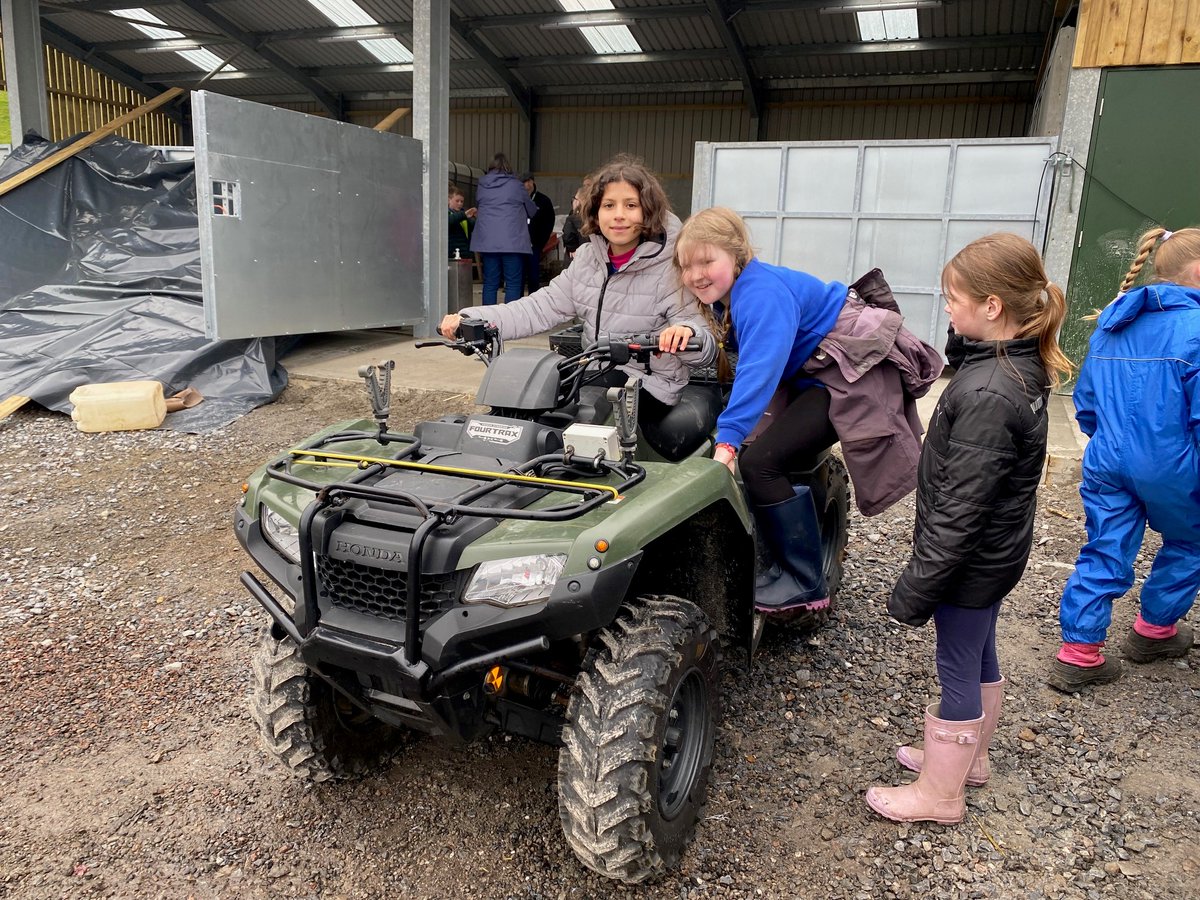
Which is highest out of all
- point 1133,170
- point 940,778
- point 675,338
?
point 1133,170

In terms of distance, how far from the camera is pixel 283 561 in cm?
219

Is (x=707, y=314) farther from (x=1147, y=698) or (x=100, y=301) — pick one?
(x=100, y=301)

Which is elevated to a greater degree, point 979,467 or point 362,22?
point 362,22

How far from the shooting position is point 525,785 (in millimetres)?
2576

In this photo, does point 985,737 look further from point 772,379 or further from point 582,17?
point 582,17

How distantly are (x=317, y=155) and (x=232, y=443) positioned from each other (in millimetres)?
3030

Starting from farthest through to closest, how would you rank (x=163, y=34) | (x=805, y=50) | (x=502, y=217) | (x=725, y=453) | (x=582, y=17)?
(x=163, y=34)
(x=805, y=50)
(x=582, y=17)
(x=502, y=217)
(x=725, y=453)

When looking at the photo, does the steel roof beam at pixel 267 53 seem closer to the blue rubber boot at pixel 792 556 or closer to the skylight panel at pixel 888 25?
the skylight panel at pixel 888 25

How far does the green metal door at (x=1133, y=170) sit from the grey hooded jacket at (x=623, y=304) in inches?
214

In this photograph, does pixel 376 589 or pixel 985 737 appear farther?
pixel 985 737

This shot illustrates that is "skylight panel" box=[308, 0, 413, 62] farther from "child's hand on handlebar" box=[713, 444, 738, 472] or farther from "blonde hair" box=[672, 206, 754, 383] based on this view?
"child's hand on handlebar" box=[713, 444, 738, 472]

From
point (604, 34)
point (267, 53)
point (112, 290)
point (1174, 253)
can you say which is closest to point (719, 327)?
point (1174, 253)

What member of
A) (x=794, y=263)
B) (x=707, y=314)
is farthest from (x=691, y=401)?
(x=794, y=263)

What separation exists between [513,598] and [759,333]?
1177mm
